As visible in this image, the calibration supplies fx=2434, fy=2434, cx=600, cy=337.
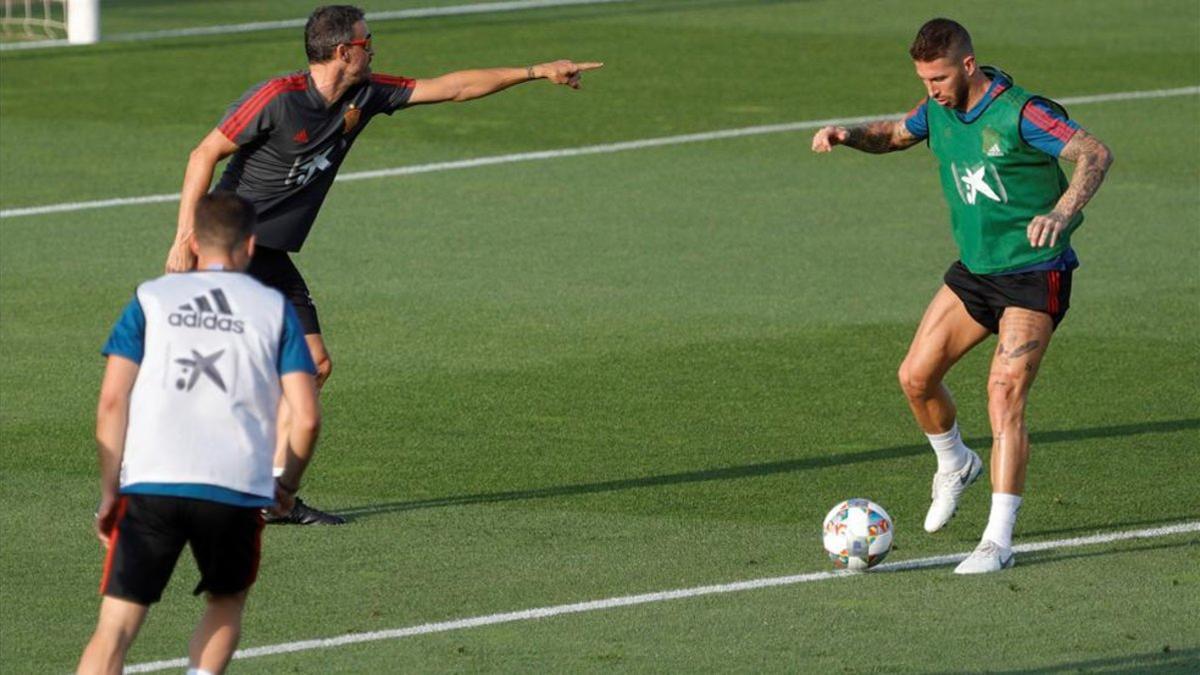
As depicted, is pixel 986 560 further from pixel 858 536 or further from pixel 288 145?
pixel 288 145

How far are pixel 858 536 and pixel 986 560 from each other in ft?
1.85

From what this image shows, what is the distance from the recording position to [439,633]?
9.27m

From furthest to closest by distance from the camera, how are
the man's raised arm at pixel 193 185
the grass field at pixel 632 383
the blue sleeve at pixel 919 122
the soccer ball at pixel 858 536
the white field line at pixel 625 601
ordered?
the blue sleeve at pixel 919 122 < the man's raised arm at pixel 193 185 < the soccer ball at pixel 858 536 < the grass field at pixel 632 383 < the white field line at pixel 625 601

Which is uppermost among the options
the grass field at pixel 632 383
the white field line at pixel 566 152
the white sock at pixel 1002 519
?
the white sock at pixel 1002 519

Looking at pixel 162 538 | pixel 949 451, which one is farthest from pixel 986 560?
pixel 162 538

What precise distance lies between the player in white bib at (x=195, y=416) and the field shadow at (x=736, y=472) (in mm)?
3917

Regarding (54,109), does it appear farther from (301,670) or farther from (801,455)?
(301,670)

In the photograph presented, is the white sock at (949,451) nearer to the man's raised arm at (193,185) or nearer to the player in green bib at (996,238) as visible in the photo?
the player in green bib at (996,238)

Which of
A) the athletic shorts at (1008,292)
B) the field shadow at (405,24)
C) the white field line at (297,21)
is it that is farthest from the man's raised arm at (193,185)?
the white field line at (297,21)

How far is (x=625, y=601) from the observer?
32.0 ft

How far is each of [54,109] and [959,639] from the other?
17118mm

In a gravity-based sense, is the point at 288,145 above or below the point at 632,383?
above

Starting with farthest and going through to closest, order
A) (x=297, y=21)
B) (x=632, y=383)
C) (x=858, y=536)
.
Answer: (x=297, y=21), (x=632, y=383), (x=858, y=536)

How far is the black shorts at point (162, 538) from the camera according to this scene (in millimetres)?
7195
